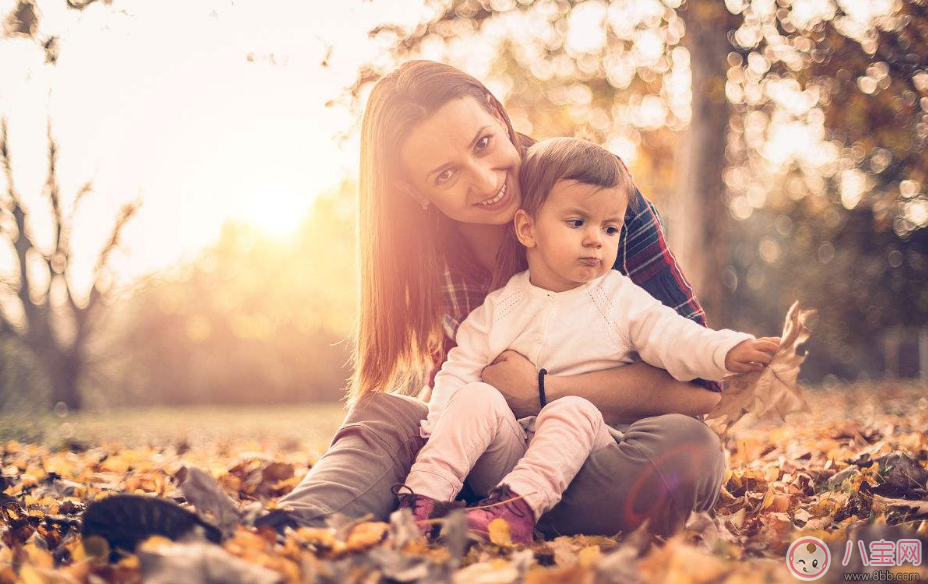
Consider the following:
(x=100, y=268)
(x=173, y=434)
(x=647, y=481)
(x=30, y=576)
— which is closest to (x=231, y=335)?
(x=100, y=268)

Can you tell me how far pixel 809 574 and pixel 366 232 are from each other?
1.92m

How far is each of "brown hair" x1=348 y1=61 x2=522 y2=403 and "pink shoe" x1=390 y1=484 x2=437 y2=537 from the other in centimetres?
63

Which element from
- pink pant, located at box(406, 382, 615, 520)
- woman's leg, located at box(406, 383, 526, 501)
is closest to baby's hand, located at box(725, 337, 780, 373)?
pink pant, located at box(406, 382, 615, 520)

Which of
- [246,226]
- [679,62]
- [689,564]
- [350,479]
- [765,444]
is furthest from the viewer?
[246,226]

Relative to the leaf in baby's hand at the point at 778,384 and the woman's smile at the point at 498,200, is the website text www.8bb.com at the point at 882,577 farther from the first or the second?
the woman's smile at the point at 498,200

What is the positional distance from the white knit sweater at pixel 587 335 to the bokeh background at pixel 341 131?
137 centimetres

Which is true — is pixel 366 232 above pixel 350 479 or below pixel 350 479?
above

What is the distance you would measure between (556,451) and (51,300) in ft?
43.5

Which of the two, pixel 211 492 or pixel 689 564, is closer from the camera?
pixel 689 564

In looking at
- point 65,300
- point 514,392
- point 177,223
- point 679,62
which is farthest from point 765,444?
point 65,300

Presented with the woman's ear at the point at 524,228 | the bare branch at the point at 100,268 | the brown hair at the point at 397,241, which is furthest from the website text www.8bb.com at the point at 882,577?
the bare branch at the point at 100,268

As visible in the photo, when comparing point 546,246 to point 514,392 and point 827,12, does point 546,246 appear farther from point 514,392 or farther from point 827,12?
point 827,12

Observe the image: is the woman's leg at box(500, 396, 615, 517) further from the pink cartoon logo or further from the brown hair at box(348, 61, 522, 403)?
the brown hair at box(348, 61, 522, 403)

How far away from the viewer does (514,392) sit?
2.31 metres
